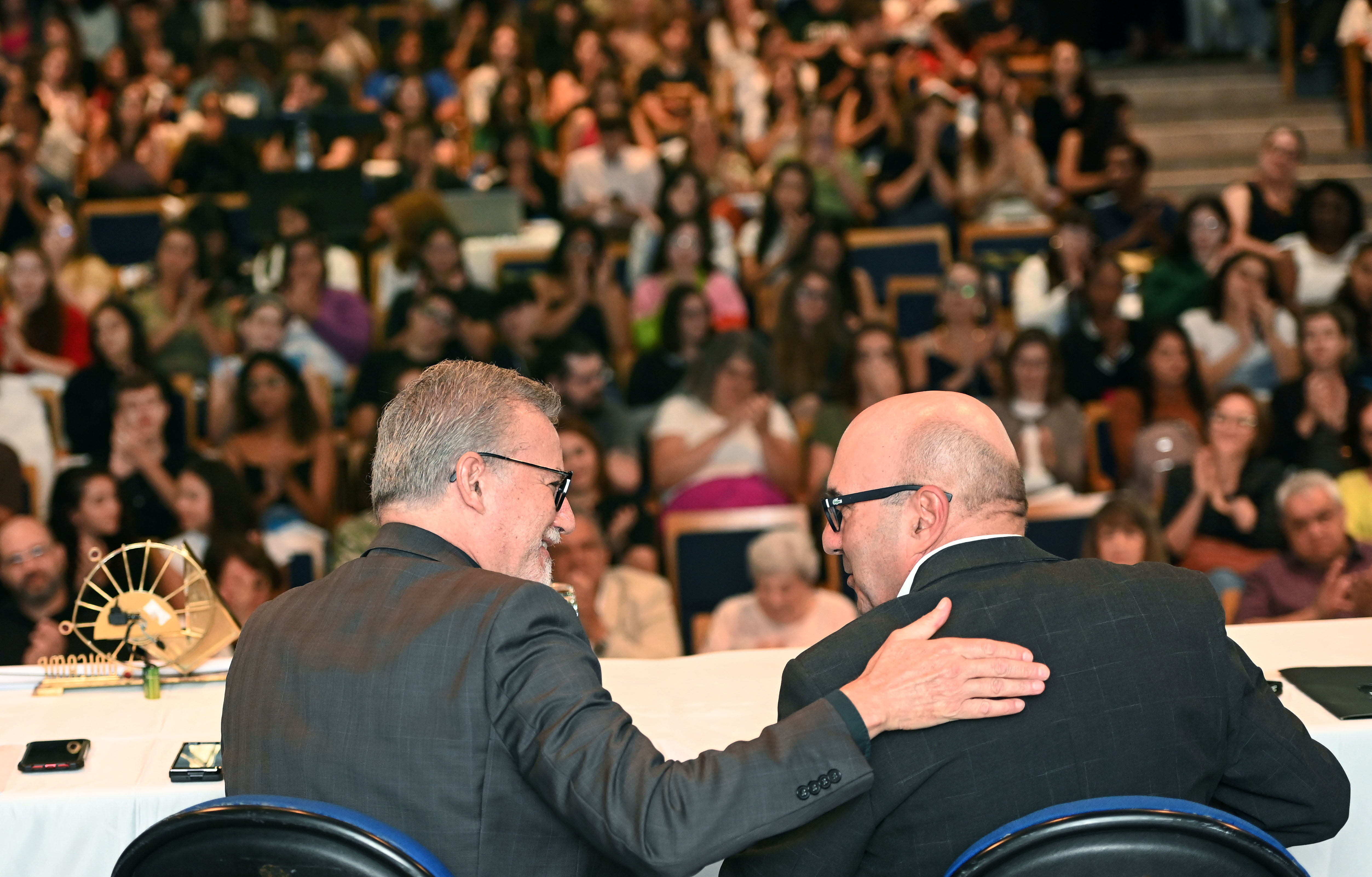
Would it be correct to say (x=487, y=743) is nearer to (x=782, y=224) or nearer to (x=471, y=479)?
(x=471, y=479)

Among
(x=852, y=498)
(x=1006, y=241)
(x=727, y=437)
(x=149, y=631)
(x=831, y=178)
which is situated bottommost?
(x=727, y=437)

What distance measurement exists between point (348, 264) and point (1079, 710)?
5.19 m

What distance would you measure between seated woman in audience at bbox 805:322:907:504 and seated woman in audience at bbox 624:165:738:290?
1221mm

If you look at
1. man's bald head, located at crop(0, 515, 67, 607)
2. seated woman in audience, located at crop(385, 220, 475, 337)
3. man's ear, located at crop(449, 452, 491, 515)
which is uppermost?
man's ear, located at crop(449, 452, 491, 515)

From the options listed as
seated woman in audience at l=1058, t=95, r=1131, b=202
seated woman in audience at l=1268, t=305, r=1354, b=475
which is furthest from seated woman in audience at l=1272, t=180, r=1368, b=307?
seated woman in audience at l=1058, t=95, r=1131, b=202

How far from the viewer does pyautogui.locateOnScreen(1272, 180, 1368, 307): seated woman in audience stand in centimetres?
612

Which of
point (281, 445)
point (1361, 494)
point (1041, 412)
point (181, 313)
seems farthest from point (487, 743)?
point (181, 313)

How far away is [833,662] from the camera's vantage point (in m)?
1.51

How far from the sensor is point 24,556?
3352 millimetres

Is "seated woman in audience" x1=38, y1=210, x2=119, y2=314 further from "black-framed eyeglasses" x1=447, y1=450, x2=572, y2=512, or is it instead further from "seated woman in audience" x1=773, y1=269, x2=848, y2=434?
"black-framed eyeglasses" x1=447, y1=450, x2=572, y2=512

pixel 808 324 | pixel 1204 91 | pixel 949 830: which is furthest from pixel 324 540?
pixel 1204 91

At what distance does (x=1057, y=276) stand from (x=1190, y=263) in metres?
0.58

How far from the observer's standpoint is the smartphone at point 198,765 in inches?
69.0

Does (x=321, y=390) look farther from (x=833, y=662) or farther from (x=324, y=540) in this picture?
(x=833, y=662)
